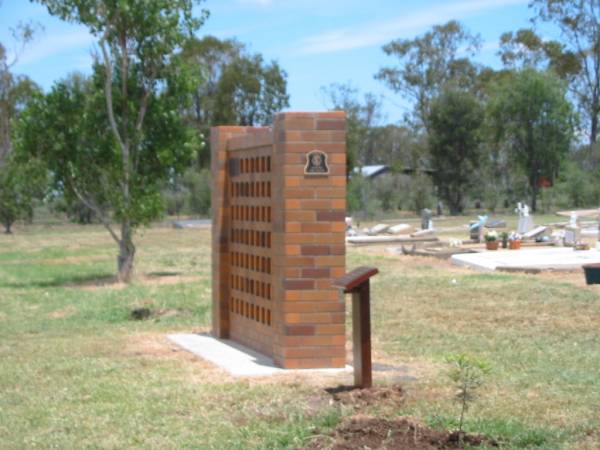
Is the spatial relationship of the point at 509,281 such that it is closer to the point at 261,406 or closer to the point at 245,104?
the point at 261,406

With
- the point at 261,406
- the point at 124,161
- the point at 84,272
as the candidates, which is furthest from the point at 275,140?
the point at 84,272

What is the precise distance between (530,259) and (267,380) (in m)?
11.1

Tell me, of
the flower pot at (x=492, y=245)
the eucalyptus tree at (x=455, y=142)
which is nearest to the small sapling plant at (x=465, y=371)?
the flower pot at (x=492, y=245)

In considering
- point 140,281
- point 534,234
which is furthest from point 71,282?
point 534,234

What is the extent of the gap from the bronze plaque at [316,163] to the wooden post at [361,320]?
1380 millimetres

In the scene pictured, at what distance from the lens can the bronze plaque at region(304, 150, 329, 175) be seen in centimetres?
852

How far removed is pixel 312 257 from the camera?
337 inches

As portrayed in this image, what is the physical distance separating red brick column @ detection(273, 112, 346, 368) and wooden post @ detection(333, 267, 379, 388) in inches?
43.7

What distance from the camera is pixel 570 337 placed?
10.1m

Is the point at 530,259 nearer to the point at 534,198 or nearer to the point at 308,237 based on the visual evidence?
the point at 308,237

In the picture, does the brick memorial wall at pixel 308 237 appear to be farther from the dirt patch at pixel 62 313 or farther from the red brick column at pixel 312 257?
the dirt patch at pixel 62 313

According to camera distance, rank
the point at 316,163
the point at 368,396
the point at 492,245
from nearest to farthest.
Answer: the point at 368,396 → the point at 316,163 → the point at 492,245

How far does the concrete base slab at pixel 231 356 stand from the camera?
27.9ft

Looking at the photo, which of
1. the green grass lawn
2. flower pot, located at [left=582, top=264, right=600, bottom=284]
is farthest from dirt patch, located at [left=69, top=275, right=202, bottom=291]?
flower pot, located at [left=582, top=264, right=600, bottom=284]
